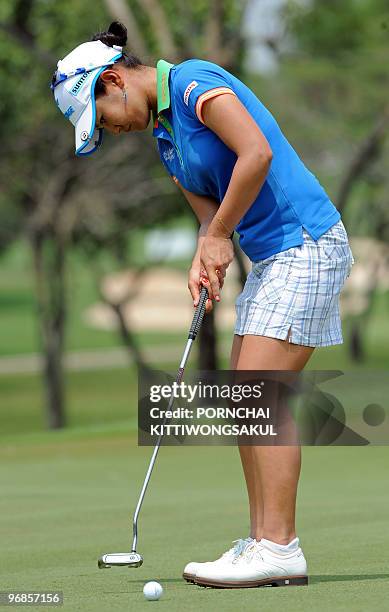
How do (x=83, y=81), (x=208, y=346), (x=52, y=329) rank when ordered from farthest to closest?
(x=52, y=329)
(x=208, y=346)
(x=83, y=81)

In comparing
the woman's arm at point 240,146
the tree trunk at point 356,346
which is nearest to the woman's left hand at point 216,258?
the woman's arm at point 240,146

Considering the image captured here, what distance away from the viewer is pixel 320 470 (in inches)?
328

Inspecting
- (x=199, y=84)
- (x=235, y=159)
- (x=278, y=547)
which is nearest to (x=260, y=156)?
(x=235, y=159)

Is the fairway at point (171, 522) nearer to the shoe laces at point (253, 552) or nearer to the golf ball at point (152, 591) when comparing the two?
the golf ball at point (152, 591)

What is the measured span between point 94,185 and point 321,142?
4.33 metres

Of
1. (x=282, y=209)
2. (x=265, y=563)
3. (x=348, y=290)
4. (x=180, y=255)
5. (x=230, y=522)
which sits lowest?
(x=265, y=563)

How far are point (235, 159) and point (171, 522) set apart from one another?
2406mm

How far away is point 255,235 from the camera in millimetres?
4504

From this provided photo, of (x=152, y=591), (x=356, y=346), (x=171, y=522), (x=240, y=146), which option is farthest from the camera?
(x=356, y=346)

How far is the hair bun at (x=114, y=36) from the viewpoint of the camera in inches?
179

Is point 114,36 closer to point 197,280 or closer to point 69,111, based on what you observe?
point 69,111

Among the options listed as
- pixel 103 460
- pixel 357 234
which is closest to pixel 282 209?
pixel 103 460

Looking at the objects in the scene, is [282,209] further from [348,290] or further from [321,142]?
[348,290]

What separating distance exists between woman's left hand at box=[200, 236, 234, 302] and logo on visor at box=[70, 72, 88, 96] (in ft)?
2.19
